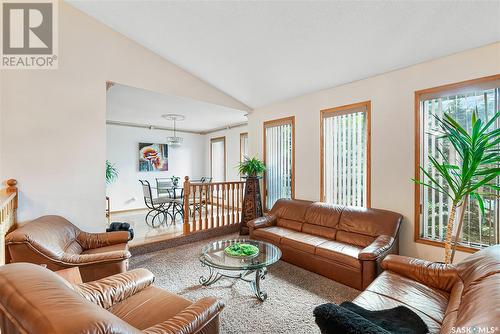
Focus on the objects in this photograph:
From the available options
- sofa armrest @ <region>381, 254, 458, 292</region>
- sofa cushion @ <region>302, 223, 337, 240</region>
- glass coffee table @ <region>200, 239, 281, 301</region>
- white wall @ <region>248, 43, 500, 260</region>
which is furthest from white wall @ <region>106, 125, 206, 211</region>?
sofa armrest @ <region>381, 254, 458, 292</region>

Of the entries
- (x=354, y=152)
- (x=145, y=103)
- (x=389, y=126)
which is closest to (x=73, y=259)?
(x=145, y=103)

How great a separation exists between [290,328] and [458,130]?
2.42m

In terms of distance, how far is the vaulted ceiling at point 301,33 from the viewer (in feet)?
7.61

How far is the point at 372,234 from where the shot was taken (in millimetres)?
2967

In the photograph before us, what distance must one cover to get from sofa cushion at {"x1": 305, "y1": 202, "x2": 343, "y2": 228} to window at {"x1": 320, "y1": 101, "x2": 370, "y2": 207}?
31cm

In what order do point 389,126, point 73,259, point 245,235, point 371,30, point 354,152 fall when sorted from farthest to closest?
point 245,235, point 354,152, point 389,126, point 371,30, point 73,259

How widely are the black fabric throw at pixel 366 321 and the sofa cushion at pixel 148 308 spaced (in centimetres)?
92

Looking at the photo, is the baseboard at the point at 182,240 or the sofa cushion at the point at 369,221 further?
the baseboard at the point at 182,240

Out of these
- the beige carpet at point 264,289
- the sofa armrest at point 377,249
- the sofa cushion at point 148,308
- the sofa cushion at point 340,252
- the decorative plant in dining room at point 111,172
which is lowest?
the beige carpet at point 264,289

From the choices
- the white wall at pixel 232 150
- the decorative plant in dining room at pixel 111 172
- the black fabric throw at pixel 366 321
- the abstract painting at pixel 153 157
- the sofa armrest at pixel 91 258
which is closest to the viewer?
the black fabric throw at pixel 366 321

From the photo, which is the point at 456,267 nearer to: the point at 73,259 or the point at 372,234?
the point at 372,234

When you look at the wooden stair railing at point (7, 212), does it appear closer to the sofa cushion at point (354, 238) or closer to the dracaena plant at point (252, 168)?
the dracaena plant at point (252, 168)

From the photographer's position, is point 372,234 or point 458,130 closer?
point 458,130

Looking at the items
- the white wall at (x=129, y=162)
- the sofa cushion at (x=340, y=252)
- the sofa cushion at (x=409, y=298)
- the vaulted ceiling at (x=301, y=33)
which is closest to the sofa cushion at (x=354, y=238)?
the sofa cushion at (x=340, y=252)
